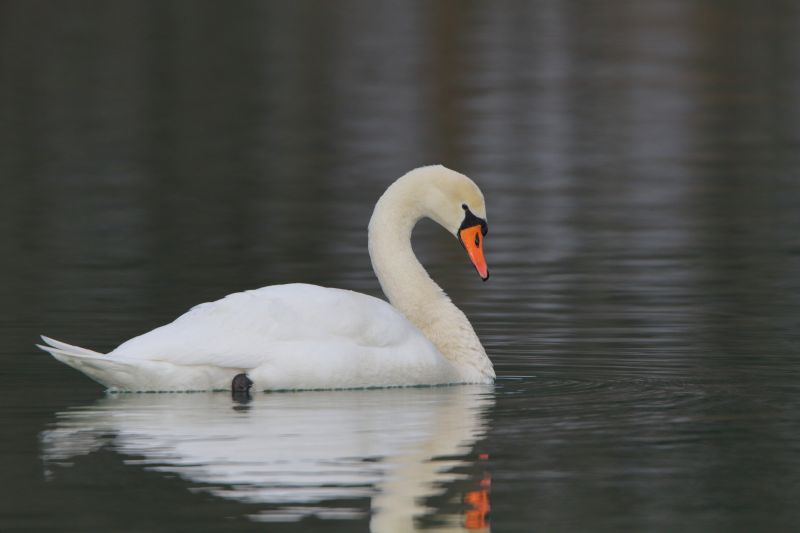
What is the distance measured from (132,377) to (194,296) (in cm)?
476

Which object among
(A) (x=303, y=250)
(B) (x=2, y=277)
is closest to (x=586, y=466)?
(B) (x=2, y=277)

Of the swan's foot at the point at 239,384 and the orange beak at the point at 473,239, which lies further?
the orange beak at the point at 473,239

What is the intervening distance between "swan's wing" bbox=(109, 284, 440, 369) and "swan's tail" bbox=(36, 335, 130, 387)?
0.10 meters

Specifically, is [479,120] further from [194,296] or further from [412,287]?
[412,287]

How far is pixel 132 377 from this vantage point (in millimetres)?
10734

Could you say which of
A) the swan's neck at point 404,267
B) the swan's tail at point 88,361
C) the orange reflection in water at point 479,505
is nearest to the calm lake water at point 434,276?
the orange reflection in water at point 479,505

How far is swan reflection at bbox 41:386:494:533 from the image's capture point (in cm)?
816

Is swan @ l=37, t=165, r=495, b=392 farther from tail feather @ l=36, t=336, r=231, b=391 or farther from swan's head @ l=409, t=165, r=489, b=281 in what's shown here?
swan's head @ l=409, t=165, r=489, b=281

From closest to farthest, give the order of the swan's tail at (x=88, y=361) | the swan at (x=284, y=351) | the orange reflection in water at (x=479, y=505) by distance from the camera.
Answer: the orange reflection in water at (x=479, y=505) → the swan's tail at (x=88, y=361) → the swan at (x=284, y=351)

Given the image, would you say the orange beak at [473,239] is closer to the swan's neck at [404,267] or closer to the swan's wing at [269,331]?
the swan's neck at [404,267]

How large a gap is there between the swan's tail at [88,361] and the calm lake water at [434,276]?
17 centimetres

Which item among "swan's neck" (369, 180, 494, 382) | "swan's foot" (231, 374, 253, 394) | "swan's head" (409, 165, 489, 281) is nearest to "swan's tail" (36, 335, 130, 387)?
"swan's foot" (231, 374, 253, 394)

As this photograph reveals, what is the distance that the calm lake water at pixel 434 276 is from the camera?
8398 mm

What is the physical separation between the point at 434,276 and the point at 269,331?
610 cm
